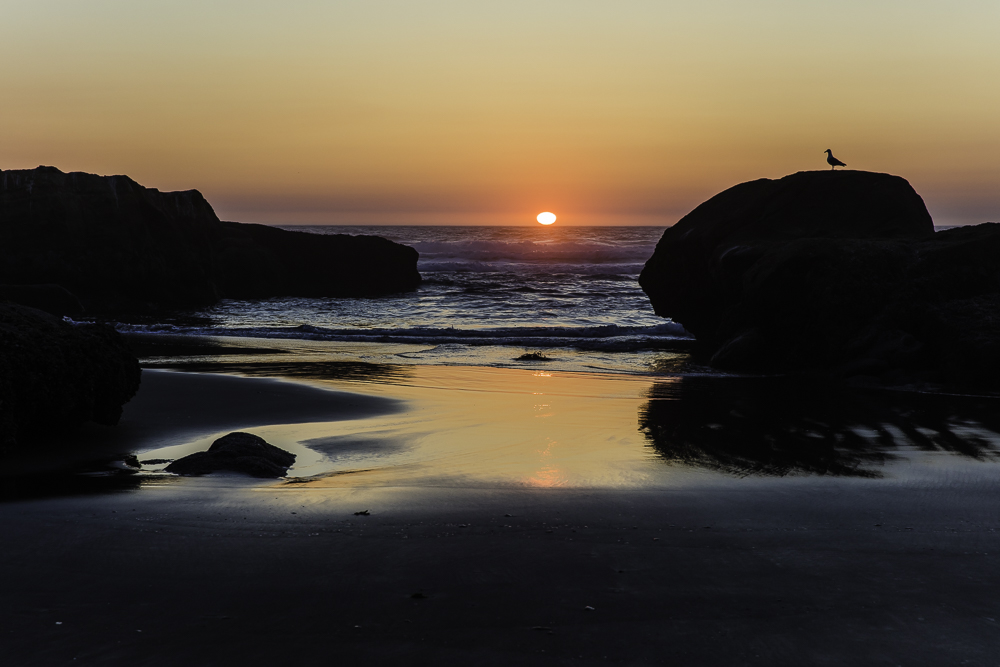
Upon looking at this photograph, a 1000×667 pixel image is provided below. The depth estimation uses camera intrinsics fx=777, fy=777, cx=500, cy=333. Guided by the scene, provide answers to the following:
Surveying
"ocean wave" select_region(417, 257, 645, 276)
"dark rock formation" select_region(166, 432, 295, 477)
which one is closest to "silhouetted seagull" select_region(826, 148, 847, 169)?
"dark rock formation" select_region(166, 432, 295, 477)

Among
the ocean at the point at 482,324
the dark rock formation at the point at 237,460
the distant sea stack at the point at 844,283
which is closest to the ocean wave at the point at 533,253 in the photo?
the ocean at the point at 482,324

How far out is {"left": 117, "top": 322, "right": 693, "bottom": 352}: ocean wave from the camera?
54.1ft

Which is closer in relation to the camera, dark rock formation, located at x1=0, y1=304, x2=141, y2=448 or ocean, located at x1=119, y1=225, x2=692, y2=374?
dark rock formation, located at x1=0, y1=304, x2=141, y2=448

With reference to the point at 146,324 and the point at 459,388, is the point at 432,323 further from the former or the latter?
the point at 459,388

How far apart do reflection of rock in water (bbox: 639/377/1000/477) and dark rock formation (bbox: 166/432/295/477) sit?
3.01 meters

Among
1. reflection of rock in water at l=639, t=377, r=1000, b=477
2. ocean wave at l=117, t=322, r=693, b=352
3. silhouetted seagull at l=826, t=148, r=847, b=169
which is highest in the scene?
silhouetted seagull at l=826, t=148, r=847, b=169

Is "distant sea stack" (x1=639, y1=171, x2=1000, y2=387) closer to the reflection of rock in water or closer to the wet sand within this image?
the reflection of rock in water

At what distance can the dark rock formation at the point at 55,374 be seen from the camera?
5.79 metres

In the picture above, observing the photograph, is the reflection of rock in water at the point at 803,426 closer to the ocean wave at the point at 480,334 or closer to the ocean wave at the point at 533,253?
the ocean wave at the point at 480,334

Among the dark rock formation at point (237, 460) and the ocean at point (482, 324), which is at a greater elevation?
the dark rock formation at point (237, 460)

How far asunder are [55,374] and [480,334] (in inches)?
484

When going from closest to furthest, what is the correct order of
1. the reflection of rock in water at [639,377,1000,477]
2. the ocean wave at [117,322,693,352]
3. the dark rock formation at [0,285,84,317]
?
the reflection of rock in water at [639,377,1000,477] < the ocean wave at [117,322,693,352] < the dark rock formation at [0,285,84,317]

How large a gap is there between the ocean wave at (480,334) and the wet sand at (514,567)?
10479mm

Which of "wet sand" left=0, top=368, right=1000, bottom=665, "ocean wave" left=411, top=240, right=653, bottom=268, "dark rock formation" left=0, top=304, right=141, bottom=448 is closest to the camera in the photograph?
"wet sand" left=0, top=368, right=1000, bottom=665
